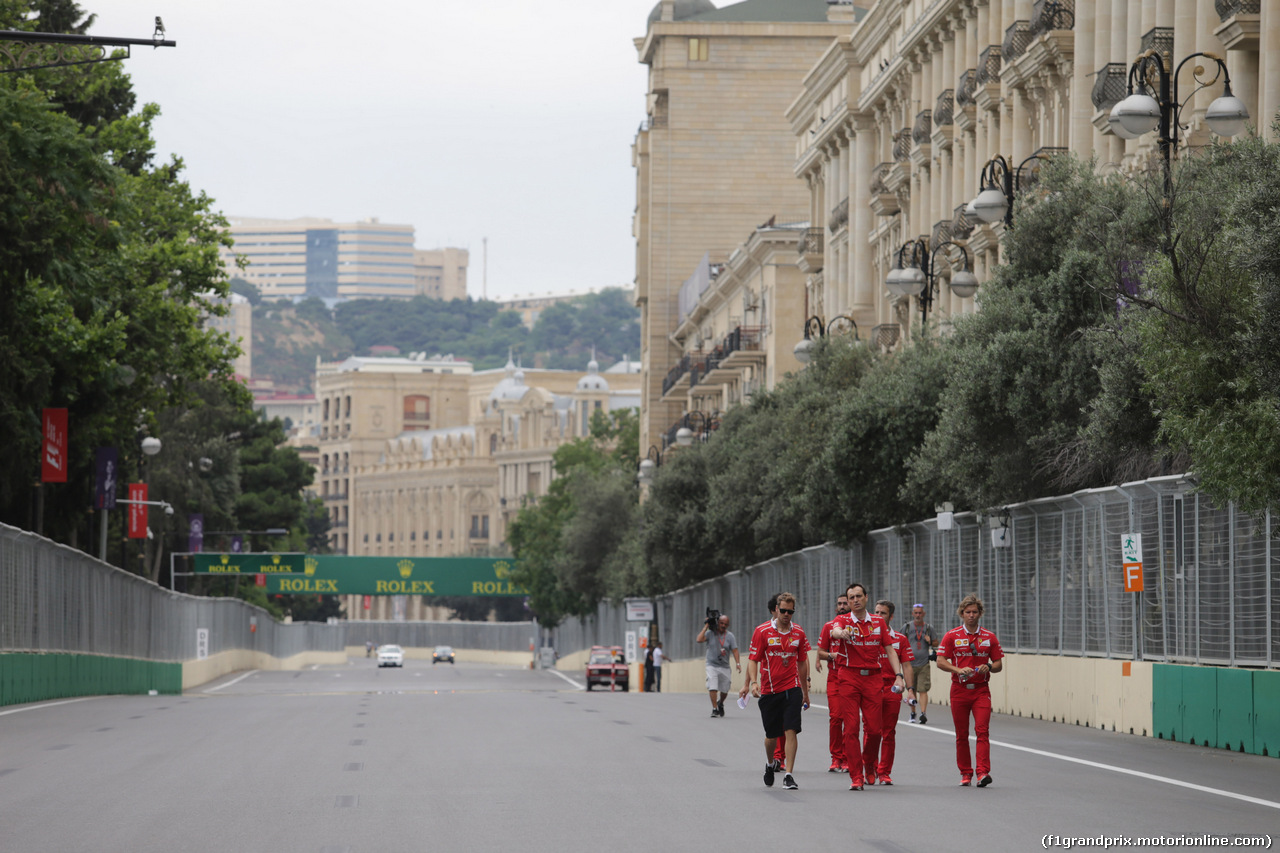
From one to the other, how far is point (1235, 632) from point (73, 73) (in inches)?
1174

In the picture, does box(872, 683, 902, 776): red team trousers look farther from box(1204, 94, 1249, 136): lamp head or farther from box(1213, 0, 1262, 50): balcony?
box(1213, 0, 1262, 50): balcony

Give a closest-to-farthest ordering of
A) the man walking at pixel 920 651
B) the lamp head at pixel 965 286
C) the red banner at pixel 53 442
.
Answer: the man walking at pixel 920 651 < the lamp head at pixel 965 286 < the red banner at pixel 53 442

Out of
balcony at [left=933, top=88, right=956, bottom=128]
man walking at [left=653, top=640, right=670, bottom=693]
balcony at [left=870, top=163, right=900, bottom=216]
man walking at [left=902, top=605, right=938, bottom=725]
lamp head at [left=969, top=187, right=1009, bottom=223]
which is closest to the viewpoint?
lamp head at [left=969, top=187, right=1009, bottom=223]

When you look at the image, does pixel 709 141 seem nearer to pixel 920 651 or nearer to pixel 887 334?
pixel 887 334

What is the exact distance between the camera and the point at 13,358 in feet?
121

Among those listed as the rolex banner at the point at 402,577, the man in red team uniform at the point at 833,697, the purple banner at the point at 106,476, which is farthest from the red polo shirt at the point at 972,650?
the rolex banner at the point at 402,577

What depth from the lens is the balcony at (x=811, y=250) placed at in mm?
64812

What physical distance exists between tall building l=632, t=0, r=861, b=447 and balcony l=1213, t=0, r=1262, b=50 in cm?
6625

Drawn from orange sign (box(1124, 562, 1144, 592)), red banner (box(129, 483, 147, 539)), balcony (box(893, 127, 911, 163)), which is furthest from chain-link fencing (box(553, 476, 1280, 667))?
red banner (box(129, 483, 147, 539))

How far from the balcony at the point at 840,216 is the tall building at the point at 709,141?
113ft

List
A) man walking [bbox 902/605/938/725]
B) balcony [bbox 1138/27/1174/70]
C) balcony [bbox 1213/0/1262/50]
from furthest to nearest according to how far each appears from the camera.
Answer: balcony [bbox 1138/27/1174/70] → balcony [bbox 1213/0/1262/50] → man walking [bbox 902/605/938/725]

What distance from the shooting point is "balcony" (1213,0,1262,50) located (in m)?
30.0

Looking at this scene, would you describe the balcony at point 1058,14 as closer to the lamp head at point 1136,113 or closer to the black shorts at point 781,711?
the lamp head at point 1136,113

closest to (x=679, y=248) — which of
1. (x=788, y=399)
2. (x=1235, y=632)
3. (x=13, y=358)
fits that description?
(x=788, y=399)
